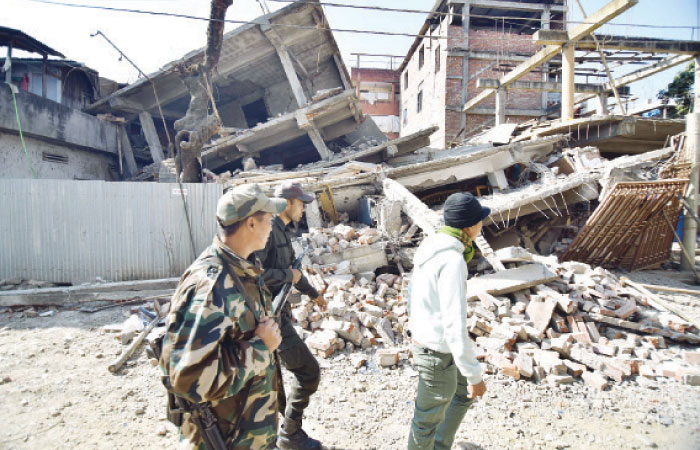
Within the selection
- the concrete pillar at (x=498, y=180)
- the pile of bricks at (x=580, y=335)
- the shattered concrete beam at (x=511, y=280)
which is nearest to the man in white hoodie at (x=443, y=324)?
the pile of bricks at (x=580, y=335)

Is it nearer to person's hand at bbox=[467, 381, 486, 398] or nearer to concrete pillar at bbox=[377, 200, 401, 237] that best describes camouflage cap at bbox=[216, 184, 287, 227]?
person's hand at bbox=[467, 381, 486, 398]

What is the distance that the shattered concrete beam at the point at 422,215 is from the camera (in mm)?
5361

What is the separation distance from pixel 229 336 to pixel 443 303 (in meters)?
1.14

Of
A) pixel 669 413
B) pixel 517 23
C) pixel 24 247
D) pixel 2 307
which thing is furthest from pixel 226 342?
pixel 517 23

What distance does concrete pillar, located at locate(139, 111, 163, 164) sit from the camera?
12.1 m

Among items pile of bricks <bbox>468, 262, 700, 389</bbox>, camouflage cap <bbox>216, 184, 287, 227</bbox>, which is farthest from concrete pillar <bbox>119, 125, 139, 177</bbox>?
camouflage cap <bbox>216, 184, 287, 227</bbox>

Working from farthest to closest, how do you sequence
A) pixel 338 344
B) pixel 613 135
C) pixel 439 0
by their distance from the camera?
pixel 439 0
pixel 613 135
pixel 338 344

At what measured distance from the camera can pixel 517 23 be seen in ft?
59.0

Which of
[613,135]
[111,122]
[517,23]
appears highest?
[517,23]

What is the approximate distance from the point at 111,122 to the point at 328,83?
27.5ft

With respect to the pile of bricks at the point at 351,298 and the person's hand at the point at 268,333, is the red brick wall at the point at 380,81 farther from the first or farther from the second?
the person's hand at the point at 268,333

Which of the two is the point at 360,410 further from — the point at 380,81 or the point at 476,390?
the point at 380,81

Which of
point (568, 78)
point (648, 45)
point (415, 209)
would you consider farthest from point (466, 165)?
point (648, 45)

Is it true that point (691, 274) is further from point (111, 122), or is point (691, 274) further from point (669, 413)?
point (111, 122)
